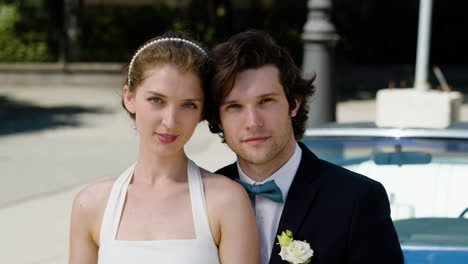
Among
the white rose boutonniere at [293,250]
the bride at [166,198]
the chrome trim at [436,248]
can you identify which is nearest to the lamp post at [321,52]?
the chrome trim at [436,248]

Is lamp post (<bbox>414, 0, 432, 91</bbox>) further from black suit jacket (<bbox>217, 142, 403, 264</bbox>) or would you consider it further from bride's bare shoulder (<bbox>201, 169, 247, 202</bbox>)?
bride's bare shoulder (<bbox>201, 169, 247, 202</bbox>)

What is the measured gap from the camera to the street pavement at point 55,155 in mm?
6176

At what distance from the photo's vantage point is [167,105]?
2.34 m

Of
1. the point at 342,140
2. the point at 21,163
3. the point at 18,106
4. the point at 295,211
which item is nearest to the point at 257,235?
the point at 295,211

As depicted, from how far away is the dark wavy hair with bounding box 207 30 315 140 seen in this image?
241 cm

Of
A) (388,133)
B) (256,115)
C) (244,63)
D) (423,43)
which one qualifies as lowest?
(423,43)

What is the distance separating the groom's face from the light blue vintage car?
893 mm

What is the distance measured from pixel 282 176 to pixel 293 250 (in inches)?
15.3

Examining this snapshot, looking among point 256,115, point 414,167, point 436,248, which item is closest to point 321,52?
point 414,167

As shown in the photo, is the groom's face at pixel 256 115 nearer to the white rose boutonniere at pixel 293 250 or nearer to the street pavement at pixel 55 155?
the white rose boutonniere at pixel 293 250

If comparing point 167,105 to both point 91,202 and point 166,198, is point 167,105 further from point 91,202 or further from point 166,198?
point 91,202

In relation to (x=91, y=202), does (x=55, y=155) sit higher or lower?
lower

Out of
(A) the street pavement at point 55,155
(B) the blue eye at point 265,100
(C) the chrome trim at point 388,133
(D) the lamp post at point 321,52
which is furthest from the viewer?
(D) the lamp post at point 321,52

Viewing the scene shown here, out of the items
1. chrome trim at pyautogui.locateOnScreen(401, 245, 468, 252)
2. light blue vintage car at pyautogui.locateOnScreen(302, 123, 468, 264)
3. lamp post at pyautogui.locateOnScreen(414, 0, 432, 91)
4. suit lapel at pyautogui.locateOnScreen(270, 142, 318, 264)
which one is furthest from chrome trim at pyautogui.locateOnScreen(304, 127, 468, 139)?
lamp post at pyautogui.locateOnScreen(414, 0, 432, 91)
